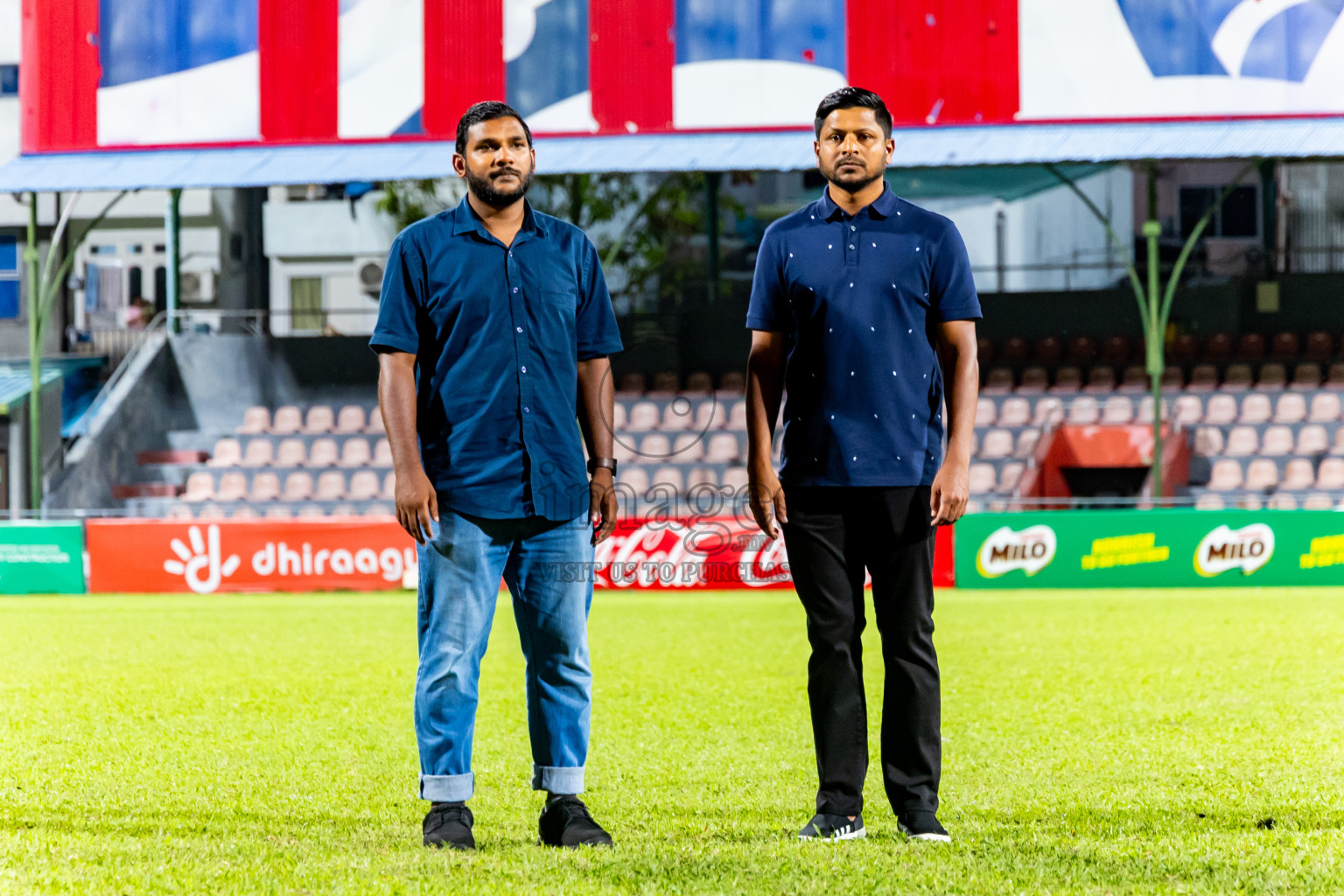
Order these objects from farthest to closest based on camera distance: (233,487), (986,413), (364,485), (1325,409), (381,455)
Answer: (986,413) → (381,455) → (1325,409) → (364,485) → (233,487)

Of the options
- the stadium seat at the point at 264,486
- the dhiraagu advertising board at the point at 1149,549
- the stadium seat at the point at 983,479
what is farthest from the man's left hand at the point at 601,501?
the stadium seat at the point at 264,486

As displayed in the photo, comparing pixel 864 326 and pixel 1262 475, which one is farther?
pixel 1262 475

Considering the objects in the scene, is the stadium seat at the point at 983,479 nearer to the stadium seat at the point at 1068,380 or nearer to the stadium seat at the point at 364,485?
the stadium seat at the point at 1068,380

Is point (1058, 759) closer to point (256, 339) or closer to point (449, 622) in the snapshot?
point (449, 622)

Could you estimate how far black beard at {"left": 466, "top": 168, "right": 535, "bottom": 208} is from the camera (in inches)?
163

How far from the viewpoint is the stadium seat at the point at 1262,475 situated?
21906 mm

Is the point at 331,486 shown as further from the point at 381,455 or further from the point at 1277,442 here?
the point at 1277,442

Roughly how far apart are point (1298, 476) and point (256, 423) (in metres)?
16.6

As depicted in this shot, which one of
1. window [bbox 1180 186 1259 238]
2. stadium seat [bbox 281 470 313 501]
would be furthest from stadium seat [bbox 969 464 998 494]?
window [bbox 1180 186 1259 238]

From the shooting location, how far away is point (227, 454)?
918 inches

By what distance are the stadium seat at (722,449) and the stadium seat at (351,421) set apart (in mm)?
5931

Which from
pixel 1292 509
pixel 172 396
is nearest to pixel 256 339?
pixel 172 396

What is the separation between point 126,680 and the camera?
347 inches

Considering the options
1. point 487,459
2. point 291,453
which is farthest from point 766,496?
point 291,453
